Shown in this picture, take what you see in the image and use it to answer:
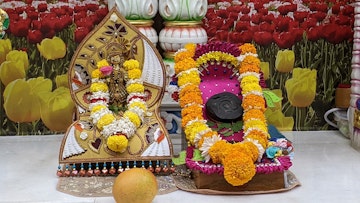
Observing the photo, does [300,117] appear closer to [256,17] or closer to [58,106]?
[256,17]

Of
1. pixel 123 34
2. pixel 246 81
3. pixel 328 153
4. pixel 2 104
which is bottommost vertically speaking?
pixel 328 153

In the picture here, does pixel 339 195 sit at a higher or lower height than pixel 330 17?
lower

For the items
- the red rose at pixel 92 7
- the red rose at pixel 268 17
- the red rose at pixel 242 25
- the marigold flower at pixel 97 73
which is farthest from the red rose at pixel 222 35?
the marigold flower at pixel 97 73

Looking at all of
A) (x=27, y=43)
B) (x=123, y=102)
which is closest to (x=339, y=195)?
(x=123, y=102)

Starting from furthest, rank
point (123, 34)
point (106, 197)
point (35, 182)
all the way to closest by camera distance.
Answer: point (123, 34), point (35, 182), point (106, 197)

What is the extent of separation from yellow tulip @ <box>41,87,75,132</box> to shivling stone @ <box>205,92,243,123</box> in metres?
1.84

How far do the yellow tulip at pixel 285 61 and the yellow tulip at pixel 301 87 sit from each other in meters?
0.08

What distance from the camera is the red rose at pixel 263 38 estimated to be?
20.5 feet

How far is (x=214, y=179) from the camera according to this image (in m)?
4.50

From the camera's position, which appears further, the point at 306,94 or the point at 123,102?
the point at 306,94

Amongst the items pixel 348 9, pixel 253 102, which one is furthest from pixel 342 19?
pixel 253 102

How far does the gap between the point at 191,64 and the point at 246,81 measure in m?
0.49

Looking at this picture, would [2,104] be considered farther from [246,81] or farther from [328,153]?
[328,153]

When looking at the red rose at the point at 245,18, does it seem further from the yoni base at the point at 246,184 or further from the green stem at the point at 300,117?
the yoni base at the point at 246,184
